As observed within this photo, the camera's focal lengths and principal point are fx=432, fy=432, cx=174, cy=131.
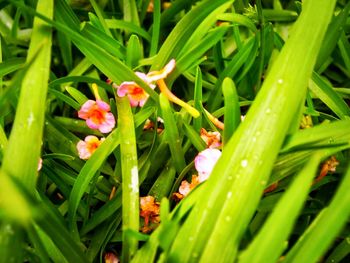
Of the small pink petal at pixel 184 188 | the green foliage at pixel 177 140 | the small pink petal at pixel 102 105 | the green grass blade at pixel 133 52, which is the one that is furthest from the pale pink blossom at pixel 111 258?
the green grass blade at pixel 133 52

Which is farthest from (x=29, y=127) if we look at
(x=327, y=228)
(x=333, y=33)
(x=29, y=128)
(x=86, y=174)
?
(x=333, y=33)

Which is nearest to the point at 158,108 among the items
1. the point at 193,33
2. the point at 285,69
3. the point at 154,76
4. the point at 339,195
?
the point at 154,76

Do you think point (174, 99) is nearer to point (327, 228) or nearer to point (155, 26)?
point (155, 26)

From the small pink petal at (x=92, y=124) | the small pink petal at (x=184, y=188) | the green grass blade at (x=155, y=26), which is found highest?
the green grass blade at (x=155, y=26)

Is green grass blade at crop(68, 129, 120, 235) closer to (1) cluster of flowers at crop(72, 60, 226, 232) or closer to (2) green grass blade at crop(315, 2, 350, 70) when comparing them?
(1) cluster of flowers at crop(72, 60, 226, 232)

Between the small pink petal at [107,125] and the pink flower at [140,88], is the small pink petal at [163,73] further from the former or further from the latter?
the small pink petal at [107,125]

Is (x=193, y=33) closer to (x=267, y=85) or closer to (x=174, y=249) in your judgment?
(x=267, y=85)

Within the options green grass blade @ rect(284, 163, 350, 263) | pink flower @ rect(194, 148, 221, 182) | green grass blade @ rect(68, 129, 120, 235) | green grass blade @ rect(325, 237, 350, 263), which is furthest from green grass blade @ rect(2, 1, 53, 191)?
green grass blade @ rect(325, 237, 350, 263)
